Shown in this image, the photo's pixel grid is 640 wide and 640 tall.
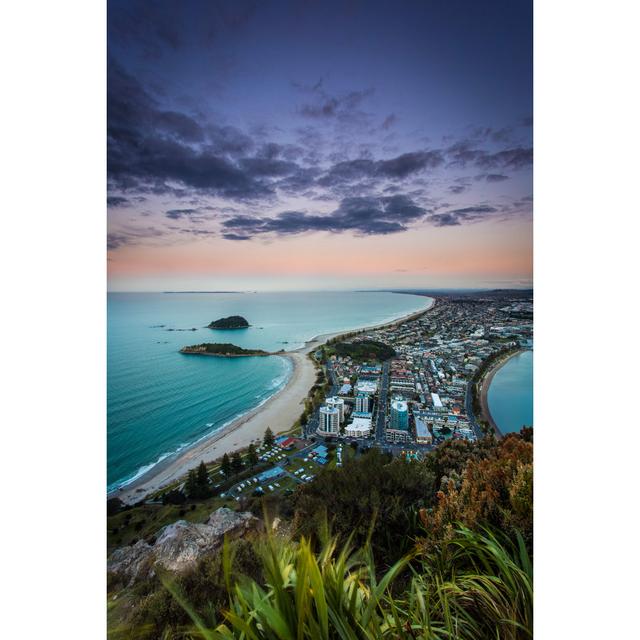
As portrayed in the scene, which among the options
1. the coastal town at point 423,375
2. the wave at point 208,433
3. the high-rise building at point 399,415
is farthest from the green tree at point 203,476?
the high-rise building at point 399,415

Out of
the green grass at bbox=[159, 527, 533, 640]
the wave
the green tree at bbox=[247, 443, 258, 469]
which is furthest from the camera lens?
the green tree at bbox=[247, 443, 258, 469]

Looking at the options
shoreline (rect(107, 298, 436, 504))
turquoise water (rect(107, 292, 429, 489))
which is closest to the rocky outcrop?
shoreline (rect(107, 298, 436, 504))

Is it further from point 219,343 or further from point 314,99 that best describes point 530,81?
point 219,343

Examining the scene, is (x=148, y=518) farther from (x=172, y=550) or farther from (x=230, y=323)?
(x=230, y=323)

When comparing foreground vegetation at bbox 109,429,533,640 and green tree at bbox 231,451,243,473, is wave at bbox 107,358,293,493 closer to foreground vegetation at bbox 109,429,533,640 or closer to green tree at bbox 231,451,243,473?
green tree at bbox 231,451,243,473

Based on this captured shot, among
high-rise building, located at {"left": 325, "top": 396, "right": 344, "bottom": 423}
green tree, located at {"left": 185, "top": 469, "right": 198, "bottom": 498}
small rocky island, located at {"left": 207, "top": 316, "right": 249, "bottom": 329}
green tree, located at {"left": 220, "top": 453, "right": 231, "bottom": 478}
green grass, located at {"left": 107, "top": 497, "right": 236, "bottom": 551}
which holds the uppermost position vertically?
small rocky island, located at {"left": 207, "top": 316, "right": 249, "bottom": 329}

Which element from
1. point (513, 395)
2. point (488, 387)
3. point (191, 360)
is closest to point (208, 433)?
point (191, 360)
